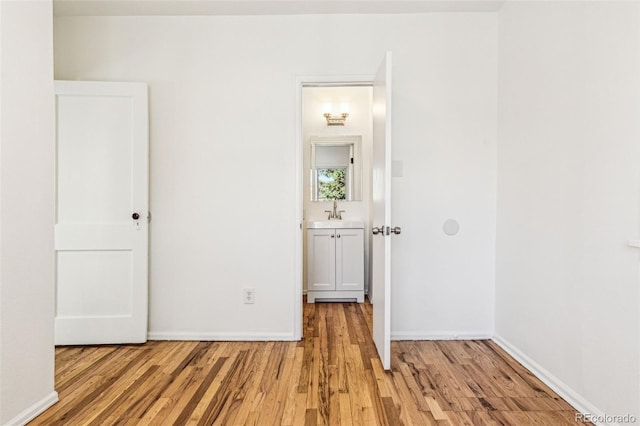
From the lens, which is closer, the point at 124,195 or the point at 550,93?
the point at 550,93

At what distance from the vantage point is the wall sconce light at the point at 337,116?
4402mm

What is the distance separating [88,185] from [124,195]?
0.28 meters

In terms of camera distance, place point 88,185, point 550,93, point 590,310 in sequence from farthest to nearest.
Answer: point 88,185
point 550,93
point 590,310

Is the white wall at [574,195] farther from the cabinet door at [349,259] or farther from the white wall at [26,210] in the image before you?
the white wall at [26,210]

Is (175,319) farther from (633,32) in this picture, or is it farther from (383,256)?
(633,32)

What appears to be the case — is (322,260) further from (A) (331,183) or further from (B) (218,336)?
(B) (218,336)

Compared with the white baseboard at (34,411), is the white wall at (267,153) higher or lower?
higher

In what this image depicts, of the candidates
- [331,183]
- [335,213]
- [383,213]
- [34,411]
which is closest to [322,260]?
[335,213]

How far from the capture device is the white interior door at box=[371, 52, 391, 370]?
2.32 meters

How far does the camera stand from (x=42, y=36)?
190cm

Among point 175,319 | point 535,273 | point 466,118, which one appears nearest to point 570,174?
point 535,273

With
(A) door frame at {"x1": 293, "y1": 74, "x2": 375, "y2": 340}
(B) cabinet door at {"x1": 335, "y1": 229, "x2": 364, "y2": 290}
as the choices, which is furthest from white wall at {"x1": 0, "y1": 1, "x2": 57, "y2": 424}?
(B) cabinet door at {"x1": 335, "y1": 229, "x2": 364, "y2": 290}

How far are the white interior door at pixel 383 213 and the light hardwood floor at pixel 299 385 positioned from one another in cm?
24

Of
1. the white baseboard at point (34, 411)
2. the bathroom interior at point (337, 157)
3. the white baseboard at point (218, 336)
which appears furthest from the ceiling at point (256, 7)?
the white baseboard at point (34, 411)
